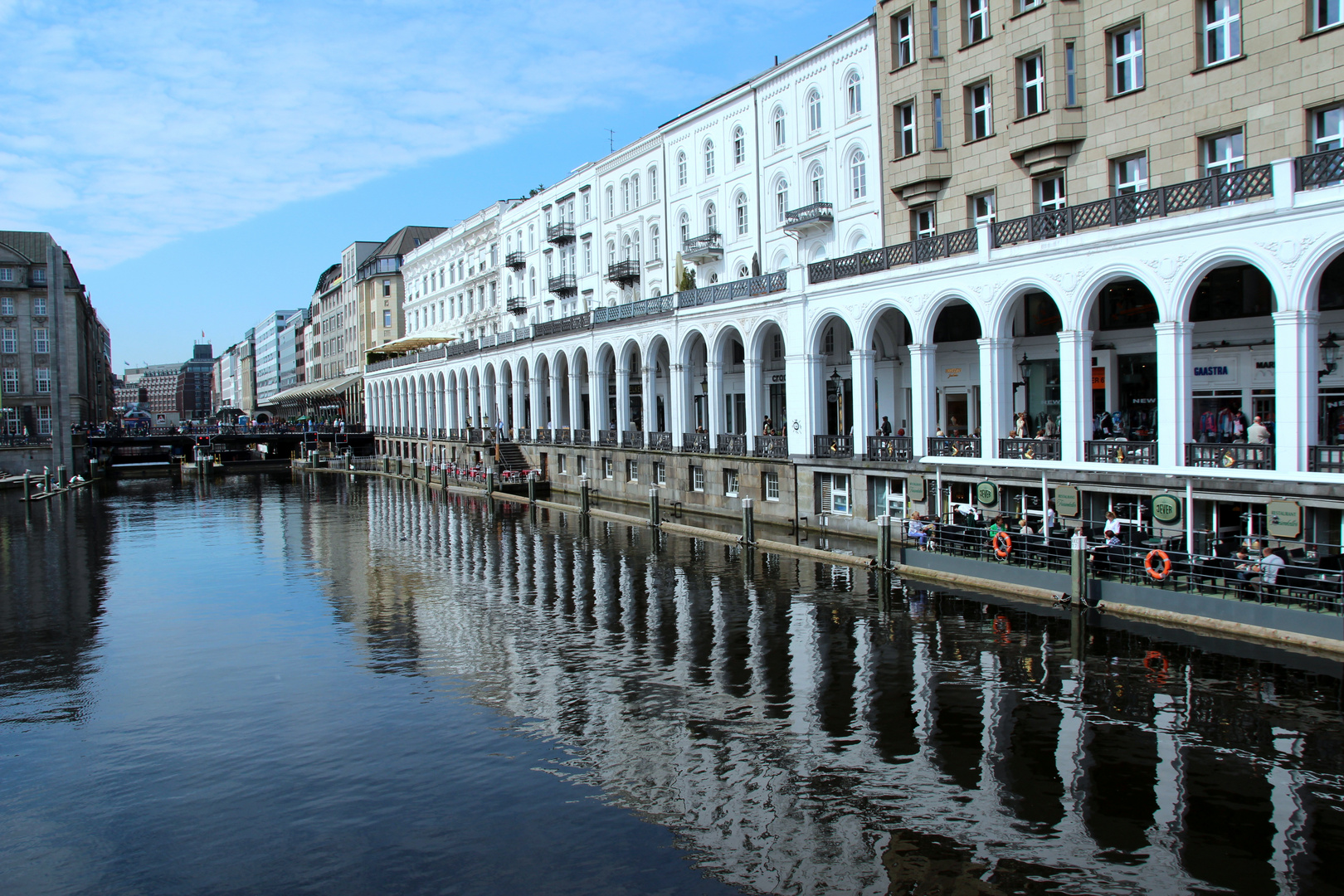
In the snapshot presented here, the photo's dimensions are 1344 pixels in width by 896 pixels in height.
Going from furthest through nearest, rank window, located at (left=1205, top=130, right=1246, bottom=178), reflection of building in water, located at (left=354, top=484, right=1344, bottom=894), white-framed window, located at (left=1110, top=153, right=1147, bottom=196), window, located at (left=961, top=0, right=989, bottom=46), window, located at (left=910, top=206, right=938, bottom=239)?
window, located at (left=910, top=206, right=938, bottom=239) → window, located at (left=961, top=0, right=989, bottom=46) → white-framed window, located at (left=1110, top=153, right=1147, bottom=196) → window, located at (left=1205, top=130, right=1246, bottom=178) → reflection of building in water, located at (left=354, top=484, right=1344, bottom=894)

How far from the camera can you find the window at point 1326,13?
2100cm

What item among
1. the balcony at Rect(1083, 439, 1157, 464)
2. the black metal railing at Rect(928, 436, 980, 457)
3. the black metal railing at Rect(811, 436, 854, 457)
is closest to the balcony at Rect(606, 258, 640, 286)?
the black metal railing at Rect(811, 436, 854, 457)

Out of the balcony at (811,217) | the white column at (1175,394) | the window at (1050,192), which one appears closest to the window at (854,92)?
the balcony at (811,217)

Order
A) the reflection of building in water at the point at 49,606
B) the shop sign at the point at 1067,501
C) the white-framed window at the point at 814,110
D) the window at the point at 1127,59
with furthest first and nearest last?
1. the white-framed window at the point at 814,110
2. the window at the point at 1127,59
3. the shop sign at the point at 1067,501
4. the reflection of building in water at the point at 49,606

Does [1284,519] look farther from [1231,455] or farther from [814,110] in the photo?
[814,110]

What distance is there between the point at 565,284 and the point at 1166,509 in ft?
147

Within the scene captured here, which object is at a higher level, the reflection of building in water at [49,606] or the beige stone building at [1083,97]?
the beige stone building at [1083,97]

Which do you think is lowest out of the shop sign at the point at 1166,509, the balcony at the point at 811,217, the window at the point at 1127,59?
the shop sign at the point at 1166,509

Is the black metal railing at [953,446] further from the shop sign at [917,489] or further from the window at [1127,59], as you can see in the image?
the window at [1127,59]

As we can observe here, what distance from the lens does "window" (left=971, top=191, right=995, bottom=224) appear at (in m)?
30.1

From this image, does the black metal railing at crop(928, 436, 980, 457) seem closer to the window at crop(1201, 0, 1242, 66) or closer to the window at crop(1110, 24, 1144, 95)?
the window at crop(1110, 24, 1144, 95)

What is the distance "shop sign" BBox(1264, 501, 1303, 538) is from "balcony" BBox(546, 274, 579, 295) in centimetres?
4647

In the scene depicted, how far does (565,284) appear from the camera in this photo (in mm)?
60062

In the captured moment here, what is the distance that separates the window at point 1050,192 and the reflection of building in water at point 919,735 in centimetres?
1395
